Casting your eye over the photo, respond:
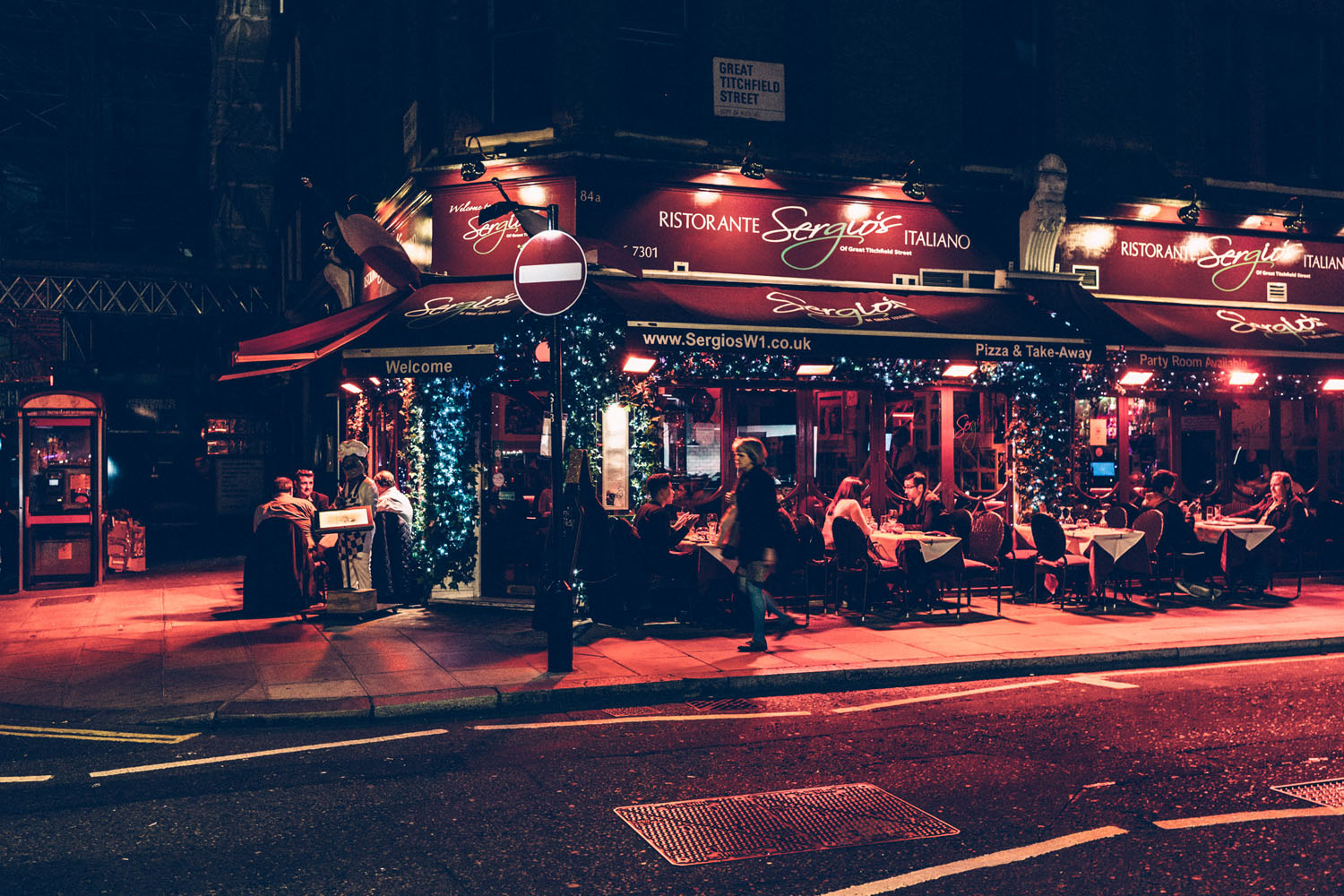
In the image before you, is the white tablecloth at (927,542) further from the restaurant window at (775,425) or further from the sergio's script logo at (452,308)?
the sergio's script logo at (452,308)

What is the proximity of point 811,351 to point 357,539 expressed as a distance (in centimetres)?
560

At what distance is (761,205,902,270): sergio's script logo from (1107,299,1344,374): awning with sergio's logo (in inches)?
143

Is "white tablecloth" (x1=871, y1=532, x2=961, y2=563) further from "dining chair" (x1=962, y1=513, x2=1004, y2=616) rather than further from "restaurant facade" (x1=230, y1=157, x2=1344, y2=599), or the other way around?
"restaurant facade" (x1=230, y1=157, x2=1344, y2=599)

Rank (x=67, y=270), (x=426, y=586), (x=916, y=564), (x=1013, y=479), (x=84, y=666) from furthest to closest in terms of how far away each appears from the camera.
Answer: (x=67, y=270), (x=1013, y=479), (x=426, y=586), (x=916, y=564), (x=84, y=666)

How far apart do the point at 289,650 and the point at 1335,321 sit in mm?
15357

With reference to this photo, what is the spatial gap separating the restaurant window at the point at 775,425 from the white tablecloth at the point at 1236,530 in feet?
16.3

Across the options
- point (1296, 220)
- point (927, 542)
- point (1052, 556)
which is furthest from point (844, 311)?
point (1296, 220)

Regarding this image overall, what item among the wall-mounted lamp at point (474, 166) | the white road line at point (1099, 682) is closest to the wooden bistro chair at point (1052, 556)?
the white road line at point (1099, 682)

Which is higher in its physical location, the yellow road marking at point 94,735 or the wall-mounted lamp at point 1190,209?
the wall-mounted lamp at point 1190,209

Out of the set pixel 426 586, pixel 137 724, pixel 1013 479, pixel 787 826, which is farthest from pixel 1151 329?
pixel 137 724

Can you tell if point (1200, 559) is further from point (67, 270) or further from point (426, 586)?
point (67, 270)

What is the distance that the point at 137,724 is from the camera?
7020 mm

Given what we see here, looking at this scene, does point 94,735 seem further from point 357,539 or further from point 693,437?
point 693,437

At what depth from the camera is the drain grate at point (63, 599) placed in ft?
41.2
